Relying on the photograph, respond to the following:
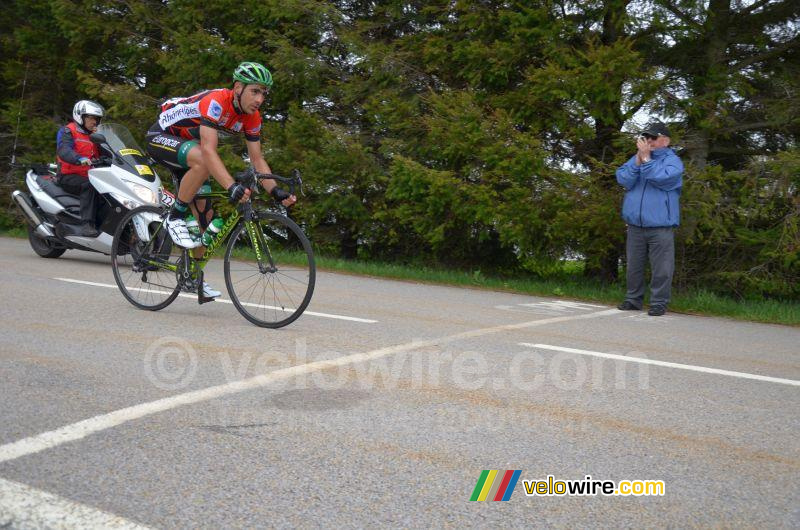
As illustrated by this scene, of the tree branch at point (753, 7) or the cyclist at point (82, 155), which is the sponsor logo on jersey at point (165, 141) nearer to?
the cyclist at point (82, 155)

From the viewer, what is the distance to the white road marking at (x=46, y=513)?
258cm

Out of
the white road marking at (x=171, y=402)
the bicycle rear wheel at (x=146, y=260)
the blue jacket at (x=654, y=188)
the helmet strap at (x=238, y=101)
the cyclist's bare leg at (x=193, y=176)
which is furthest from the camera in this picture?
the blue jacket at (x=654, y=188)

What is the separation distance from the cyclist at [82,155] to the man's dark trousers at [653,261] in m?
6.61

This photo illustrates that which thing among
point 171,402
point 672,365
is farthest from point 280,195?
point 672,365

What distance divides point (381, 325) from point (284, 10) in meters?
7.58

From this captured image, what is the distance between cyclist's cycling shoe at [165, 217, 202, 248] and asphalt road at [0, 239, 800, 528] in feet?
Answer: 1.97

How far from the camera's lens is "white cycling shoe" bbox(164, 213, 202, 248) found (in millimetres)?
6414

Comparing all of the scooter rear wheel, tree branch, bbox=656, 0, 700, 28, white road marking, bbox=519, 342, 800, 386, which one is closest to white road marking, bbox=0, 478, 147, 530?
white road marking, bbox=519, 342, 800, 386

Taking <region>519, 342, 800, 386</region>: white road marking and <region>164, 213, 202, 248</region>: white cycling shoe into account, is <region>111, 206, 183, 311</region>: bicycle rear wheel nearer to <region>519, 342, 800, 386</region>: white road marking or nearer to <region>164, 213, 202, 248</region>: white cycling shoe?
<region>164, 213, 202, 248</region>: white cycling shoe

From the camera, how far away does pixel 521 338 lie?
6160mm

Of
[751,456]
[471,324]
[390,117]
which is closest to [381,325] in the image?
[471,324]

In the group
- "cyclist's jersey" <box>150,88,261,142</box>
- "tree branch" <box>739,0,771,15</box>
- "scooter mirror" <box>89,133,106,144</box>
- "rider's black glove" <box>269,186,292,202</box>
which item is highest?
"tree branch" <box>739,0,771,15</box>

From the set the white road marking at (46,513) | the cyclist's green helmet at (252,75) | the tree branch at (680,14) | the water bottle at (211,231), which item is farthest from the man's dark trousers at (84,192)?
the white road marking at (46,513)

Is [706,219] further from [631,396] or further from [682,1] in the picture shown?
[631,396]
